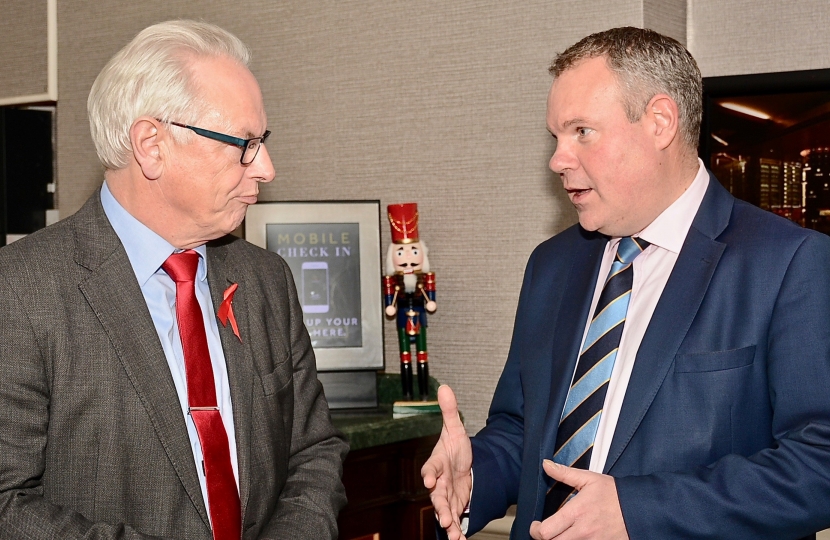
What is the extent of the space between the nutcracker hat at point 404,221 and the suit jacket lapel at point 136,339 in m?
1.19

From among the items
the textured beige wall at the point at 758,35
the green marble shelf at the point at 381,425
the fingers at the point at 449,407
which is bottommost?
the green marble shelf at the point at 381,425

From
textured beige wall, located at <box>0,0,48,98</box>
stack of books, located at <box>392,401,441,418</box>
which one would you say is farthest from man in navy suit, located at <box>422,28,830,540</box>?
textured beige wall, located at <box>0,0,48,98</box>

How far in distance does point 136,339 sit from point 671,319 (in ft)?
2.94

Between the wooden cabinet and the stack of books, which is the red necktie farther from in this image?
the stack of books

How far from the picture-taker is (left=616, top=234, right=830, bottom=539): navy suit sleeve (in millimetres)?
1428

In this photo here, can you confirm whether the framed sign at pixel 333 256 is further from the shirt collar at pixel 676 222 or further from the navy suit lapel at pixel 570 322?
the shirt collar at pixel 676 222

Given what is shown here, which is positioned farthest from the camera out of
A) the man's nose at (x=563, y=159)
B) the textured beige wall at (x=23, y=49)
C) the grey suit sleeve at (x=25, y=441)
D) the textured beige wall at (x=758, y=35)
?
the textured beige wall at (x=23, y=49)

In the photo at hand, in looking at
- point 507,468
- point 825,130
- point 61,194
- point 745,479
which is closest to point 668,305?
point 745,479

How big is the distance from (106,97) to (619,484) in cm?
107

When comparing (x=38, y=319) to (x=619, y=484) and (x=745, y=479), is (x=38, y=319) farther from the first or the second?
(x=745, y=479)

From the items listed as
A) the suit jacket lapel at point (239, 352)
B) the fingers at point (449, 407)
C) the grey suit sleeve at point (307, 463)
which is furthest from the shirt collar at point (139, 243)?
the fingers at point (449, 407)

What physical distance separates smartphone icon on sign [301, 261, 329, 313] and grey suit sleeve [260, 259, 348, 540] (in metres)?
0.83

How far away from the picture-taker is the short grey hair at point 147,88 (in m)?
1.55

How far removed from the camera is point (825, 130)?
2.46 m
